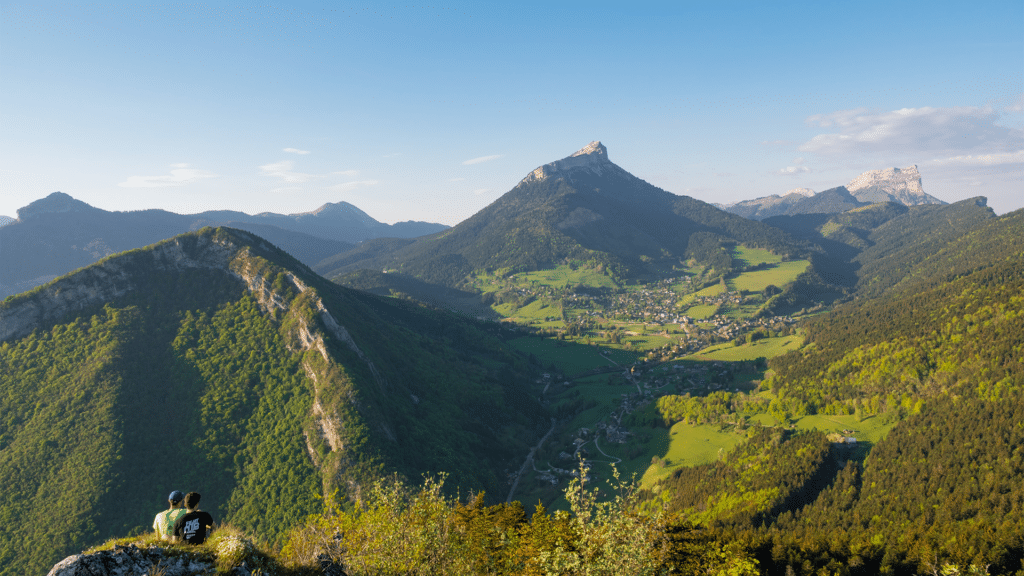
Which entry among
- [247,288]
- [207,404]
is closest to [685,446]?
[207,404]

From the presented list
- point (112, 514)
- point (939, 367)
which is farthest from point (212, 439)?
point (939, 367)

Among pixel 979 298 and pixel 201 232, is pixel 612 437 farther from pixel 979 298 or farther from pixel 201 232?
pixel 201 232

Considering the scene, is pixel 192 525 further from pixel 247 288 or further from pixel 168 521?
pixel 247 288

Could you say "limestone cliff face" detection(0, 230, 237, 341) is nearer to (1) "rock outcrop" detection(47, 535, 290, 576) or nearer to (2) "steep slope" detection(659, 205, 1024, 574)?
(1) "rock outcrop" detection(47, 535, 290, 576)

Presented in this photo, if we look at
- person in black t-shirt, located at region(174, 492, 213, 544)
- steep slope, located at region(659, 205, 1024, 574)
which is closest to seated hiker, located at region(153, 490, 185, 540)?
person in black t-shirt, located at region(174, 492, 213, 544)

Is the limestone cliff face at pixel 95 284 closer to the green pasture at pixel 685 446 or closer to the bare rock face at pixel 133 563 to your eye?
the bare rock face at pixel 133 563

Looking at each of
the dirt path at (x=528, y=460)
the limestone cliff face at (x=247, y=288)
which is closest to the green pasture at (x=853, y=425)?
the dirt path at (x=528, y=460)
